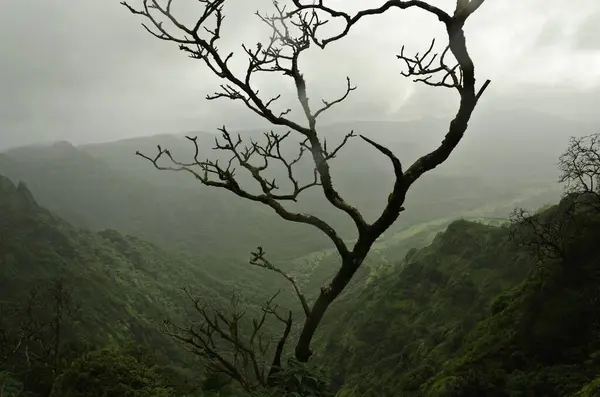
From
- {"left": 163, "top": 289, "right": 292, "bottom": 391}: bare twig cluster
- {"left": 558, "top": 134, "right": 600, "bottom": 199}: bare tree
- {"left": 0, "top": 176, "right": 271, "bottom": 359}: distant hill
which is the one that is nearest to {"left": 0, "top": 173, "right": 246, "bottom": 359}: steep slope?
{"left": 0, "top": 176, "right": 271, "bottom": 359}: distant hill

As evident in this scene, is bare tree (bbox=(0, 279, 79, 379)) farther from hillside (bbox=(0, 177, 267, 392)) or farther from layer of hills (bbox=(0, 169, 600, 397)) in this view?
hillside (bbox=(0, 177, 267, 392))

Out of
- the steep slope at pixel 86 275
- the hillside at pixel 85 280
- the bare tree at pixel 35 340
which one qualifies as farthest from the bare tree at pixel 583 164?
the steep slope at pixel 86 275

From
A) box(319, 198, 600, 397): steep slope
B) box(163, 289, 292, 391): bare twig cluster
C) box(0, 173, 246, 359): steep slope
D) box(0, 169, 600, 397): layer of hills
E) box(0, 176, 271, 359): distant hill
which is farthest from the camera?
box(0, 173, 246, 359): steep slope

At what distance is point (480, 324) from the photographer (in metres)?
29.9

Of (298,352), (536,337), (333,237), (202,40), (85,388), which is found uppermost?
(202,40)

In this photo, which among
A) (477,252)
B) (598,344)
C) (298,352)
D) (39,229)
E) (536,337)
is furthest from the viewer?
(39,229)

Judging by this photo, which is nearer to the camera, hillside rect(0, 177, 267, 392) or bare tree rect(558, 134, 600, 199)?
bare tree rect(558, 134, 600, 199)

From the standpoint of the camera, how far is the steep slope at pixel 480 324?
18.0m

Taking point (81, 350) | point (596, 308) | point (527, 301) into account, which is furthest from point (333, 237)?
point (81, 350)

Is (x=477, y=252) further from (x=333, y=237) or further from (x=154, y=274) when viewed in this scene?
(x=154, y=274)

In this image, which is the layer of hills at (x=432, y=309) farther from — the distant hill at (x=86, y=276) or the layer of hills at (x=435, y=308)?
the distant hill at (x=86, y=276)

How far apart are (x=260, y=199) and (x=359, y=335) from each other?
7329 centimetres

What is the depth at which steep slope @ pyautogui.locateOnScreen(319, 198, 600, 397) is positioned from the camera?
18.0m

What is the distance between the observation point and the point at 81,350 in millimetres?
39812
